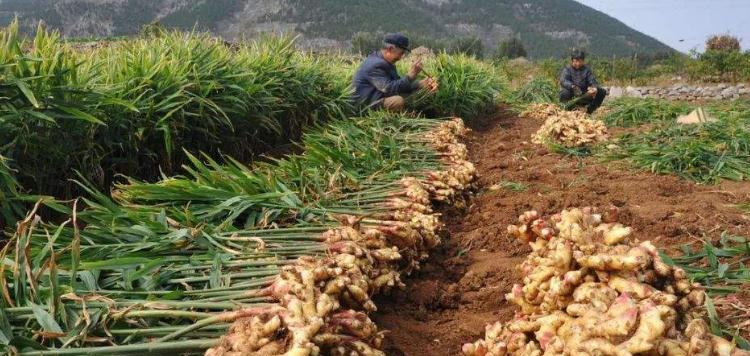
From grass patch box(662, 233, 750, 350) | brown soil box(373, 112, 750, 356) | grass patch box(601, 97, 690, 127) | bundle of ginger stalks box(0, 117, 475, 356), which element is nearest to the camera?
bundle of ginger stalks box(0, 117, 475, 356)

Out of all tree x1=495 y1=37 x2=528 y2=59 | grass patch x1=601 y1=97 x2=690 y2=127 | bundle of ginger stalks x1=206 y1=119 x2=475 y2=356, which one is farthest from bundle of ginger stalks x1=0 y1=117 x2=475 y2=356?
tree x1=495 y1=37 x2=528 y2=59

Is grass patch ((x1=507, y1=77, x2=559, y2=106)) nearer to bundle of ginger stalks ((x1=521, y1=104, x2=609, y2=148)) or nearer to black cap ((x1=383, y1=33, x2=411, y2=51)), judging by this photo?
black cap ((x1=383, y1=33, x2=411, y2=51))

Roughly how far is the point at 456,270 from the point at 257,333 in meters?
1.51

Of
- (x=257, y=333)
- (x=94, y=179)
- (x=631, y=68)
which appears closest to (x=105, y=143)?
Result: (x=94, y=179)

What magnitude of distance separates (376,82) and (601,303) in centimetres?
524

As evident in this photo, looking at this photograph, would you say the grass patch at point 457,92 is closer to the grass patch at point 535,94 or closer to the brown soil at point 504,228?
the grass patch at point 535,94

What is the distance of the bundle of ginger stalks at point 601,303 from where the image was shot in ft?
4.37

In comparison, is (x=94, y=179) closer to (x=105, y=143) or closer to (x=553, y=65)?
(x=105, y=143)

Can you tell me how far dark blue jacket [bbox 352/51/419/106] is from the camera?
21.2 ft

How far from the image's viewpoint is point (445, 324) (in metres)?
2.18

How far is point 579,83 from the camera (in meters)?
9.16

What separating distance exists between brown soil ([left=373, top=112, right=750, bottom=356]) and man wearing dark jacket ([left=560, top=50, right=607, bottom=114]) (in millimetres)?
4481

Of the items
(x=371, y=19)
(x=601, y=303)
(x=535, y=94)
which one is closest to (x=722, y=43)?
(x=535, y=94)

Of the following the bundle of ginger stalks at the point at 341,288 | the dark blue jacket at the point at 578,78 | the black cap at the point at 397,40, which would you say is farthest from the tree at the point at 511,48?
the bundle of ginger stalks at the point at 341,288
